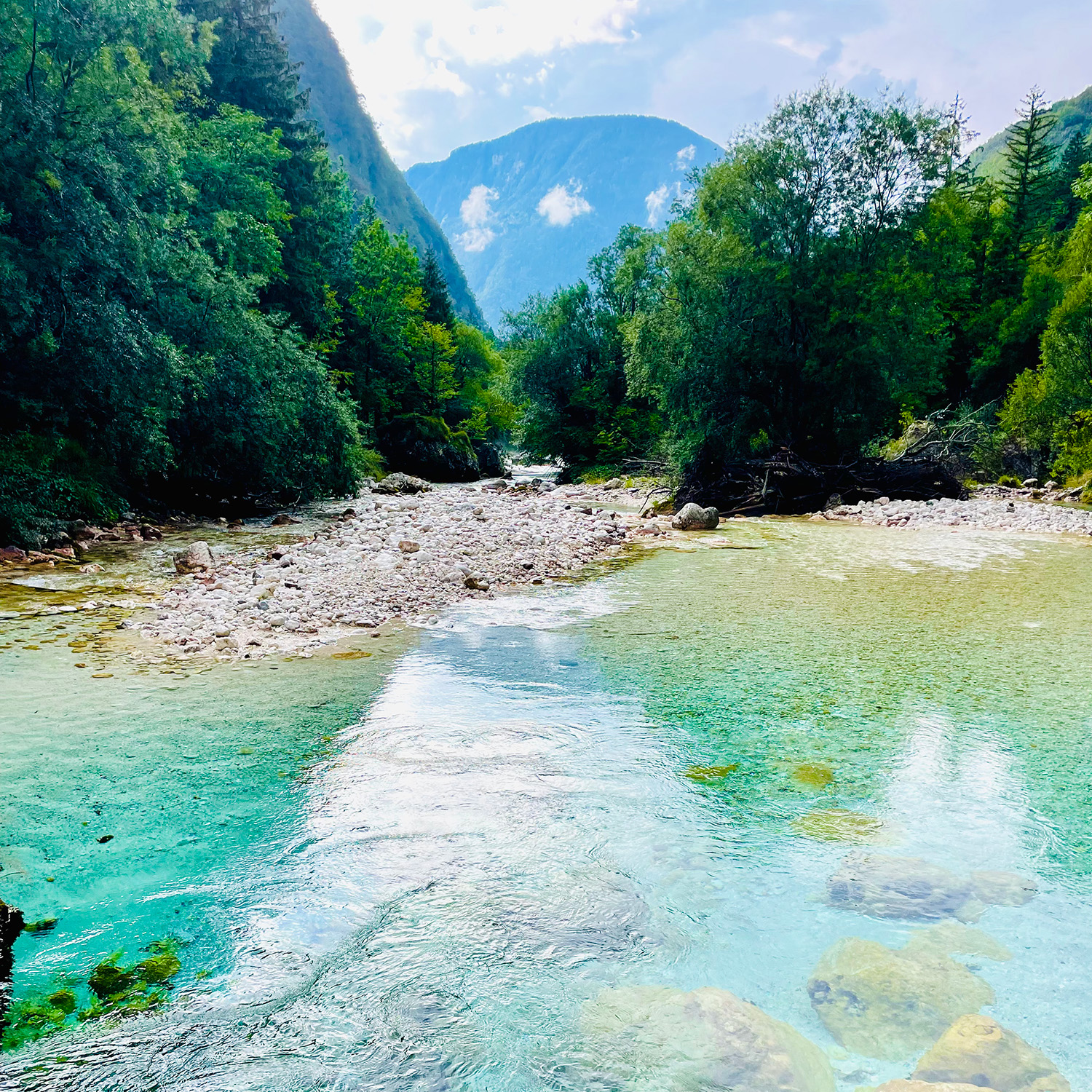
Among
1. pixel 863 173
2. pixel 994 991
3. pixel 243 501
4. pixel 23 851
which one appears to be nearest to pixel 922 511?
pixel 863 173

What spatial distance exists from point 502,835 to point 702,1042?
1.76 meters

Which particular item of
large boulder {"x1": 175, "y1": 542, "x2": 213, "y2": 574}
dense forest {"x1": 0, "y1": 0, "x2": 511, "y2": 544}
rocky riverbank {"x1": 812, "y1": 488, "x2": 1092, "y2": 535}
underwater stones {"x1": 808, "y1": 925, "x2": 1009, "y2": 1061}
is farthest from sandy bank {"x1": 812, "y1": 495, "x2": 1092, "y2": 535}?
underwater stones {"x1": 808, "y1": 925, "x2": 1009, "y2": 1061}

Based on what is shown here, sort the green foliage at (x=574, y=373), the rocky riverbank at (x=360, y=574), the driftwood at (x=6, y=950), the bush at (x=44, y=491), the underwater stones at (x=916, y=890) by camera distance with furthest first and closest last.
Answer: the green foliage at (x=574, y=373)
the bush at (x=44, y=491)
the rocky riverbank at (x=360, y=574)
the underwater stones at (x=916, y=890)
the driftwood at (x=6, y=950)

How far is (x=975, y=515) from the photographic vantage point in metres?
21.4

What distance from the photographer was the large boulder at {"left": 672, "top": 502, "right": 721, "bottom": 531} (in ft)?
66.2

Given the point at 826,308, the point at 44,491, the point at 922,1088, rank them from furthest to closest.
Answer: the point at 826,308, the point at 44,491, the point at 922,1088

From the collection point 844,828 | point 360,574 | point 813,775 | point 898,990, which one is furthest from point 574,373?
point 898,990

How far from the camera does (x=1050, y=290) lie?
118 feet

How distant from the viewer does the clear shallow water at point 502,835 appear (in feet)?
9.53

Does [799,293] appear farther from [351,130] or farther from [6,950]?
[351,130]

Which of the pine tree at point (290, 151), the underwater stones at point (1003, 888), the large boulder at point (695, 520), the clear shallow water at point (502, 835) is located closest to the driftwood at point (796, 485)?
the large boulder at point (695, 520)

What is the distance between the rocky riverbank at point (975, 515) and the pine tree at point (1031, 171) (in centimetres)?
2758

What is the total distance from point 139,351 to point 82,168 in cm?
330

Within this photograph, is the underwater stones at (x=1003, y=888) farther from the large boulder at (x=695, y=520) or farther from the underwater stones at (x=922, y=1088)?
the large boulder at (x=695, y=520)
